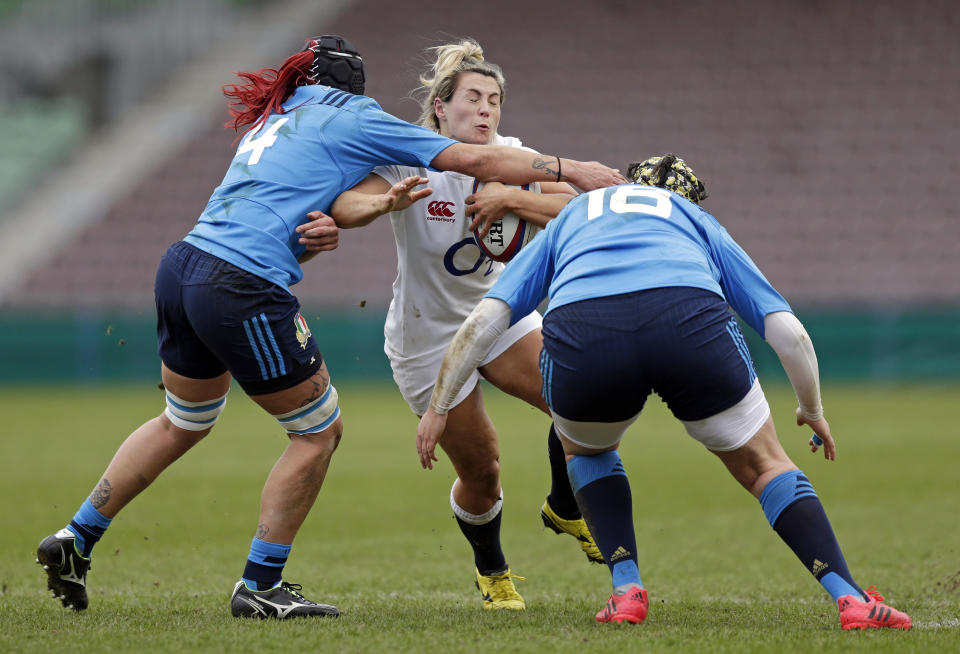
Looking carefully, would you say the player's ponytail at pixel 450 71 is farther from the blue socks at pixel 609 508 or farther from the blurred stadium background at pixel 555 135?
the blurred stadium background at pixel 555 135

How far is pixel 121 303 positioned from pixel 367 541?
13.2 meters

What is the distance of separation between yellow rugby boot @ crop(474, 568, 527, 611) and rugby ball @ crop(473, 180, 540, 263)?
1.39 m

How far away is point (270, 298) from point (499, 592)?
Answer: 5.55 ft

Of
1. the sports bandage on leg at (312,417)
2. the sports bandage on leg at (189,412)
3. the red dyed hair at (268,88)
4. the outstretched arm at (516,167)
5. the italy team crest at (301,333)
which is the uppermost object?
the red dyed hair at (268,88)

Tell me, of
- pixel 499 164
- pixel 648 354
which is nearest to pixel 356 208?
pixel 499 164

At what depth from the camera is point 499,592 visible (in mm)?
4953

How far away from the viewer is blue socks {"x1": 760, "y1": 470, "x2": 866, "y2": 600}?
12.2 ft

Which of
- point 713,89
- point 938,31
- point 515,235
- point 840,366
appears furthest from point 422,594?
point 938,31

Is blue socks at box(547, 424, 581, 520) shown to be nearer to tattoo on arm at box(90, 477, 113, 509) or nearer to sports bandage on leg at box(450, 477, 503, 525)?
sports bandage on leg at box(450, 477, 503, 525)

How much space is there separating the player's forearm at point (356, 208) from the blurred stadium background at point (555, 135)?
14.0m

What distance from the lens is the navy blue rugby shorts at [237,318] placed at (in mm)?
4098

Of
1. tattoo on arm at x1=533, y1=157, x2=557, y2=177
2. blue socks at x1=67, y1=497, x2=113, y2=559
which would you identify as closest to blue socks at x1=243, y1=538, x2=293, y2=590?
blue socks at x1=67, y1=497, x2=113, y2=559

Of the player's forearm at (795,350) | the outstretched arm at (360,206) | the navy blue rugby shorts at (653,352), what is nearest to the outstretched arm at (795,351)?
the player's forearm at (795,350)

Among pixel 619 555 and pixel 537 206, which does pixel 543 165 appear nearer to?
pixel 537 206
